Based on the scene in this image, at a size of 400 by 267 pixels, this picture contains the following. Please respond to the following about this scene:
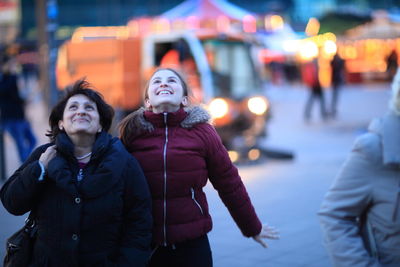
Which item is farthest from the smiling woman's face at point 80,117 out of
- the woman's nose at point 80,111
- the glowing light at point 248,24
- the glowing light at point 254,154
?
the glowing light at point 248,24

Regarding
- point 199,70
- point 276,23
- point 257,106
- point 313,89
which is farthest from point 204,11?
point 257,106

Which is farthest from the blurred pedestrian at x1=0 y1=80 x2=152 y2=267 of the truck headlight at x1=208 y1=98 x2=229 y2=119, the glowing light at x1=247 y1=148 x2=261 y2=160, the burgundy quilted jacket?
the truck headlight at x1=208 y1=98 x2=229 y2=119

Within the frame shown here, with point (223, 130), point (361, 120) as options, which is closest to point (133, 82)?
point (223, 130)

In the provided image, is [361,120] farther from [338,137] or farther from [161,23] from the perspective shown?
[161,23]

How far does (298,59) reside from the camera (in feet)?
152

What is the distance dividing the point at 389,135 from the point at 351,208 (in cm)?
38

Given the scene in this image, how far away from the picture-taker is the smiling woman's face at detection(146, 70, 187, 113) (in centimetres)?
353

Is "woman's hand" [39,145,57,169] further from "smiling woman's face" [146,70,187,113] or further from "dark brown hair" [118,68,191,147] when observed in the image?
"smiling woman's face" [146,70,187,113]

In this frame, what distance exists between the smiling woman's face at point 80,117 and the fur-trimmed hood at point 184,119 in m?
0.22

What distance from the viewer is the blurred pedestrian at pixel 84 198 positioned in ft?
10.3

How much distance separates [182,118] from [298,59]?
43452 mm

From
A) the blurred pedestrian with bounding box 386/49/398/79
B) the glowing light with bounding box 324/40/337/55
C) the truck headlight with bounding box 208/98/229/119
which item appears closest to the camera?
the truck headlight with bounding box 208/98/229/119

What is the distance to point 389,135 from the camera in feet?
10.3

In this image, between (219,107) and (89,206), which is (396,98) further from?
(219,107)
